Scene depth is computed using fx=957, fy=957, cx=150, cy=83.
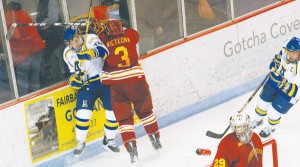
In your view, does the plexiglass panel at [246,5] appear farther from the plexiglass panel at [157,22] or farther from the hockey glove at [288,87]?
the hockey glove at [288,87]

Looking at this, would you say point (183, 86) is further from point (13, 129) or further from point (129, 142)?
point (13, 129)

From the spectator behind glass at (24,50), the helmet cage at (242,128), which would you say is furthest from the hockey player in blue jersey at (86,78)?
the helmet cage at (242,128)

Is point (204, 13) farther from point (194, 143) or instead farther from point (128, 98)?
point (128, 98)

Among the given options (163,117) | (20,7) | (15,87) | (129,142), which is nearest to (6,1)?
(20,7)

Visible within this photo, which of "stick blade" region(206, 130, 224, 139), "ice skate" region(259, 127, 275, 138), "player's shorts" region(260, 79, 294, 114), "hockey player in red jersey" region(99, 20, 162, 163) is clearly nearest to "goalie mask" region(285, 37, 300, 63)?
"player's shorts" region(260, 79, 294, 114)

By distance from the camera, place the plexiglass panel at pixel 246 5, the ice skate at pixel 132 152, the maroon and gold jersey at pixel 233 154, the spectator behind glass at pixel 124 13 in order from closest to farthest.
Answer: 1. the maroon and gold jersey at pixel 233 154
2. the ice skate at pixel 132 152
3. the spectator behind glass at pixel 124 13
4. the plexiglass panel at pixel 246 5

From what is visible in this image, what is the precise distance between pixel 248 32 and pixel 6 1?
103 inches

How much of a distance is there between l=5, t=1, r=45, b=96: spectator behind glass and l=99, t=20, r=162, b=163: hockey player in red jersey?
49 centimetres

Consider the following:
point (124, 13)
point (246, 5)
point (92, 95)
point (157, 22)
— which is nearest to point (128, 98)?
point (92, 95)

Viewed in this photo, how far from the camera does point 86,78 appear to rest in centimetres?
712

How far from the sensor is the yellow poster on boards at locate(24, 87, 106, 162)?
6949 millimetres

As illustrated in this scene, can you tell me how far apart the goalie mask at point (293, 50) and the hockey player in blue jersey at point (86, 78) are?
1.36 m

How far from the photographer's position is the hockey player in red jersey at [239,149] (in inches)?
214

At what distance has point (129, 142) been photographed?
7012mm
